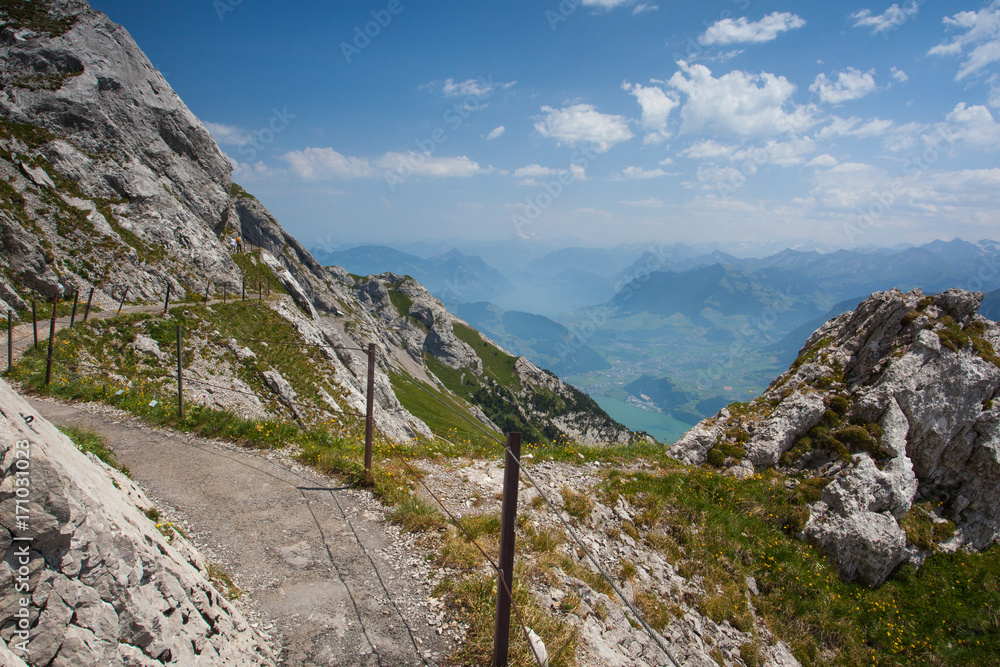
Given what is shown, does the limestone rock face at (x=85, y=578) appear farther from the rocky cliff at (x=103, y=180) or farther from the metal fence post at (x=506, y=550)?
Result: the rocky cliff at (x=103, y=180)

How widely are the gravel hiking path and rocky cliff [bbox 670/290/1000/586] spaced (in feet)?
47.3

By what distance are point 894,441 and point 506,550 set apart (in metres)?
18.8

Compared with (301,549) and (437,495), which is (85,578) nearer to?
(301,549)

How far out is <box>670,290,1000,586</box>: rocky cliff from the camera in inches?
617

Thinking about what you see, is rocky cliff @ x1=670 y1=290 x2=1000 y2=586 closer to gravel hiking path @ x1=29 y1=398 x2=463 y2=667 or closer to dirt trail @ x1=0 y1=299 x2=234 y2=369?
gravel hiking path @ x1=29 y1=398 x2=463 y2=667

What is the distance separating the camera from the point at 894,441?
56.0ft

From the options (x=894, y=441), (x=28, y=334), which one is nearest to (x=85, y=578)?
(x=894, y=441)

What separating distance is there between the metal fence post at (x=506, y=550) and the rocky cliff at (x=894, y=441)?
45.9 ft

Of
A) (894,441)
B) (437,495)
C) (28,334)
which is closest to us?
(437,495)

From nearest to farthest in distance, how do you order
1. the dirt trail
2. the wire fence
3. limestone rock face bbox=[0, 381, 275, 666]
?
limestone rock face bbox=[0, 381, 275, 666] < the wire fence < the dirt trail

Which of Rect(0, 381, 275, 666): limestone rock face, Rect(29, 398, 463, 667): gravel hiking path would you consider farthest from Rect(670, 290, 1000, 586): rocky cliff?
Rect(0, 381, 275, 666): limestone rock face

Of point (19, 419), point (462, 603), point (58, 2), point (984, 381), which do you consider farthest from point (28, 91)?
point (984, 381)

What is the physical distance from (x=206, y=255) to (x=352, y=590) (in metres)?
68.3

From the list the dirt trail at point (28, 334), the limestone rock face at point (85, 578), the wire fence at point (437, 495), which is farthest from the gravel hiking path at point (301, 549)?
the dirt trail at point (28, 334)
